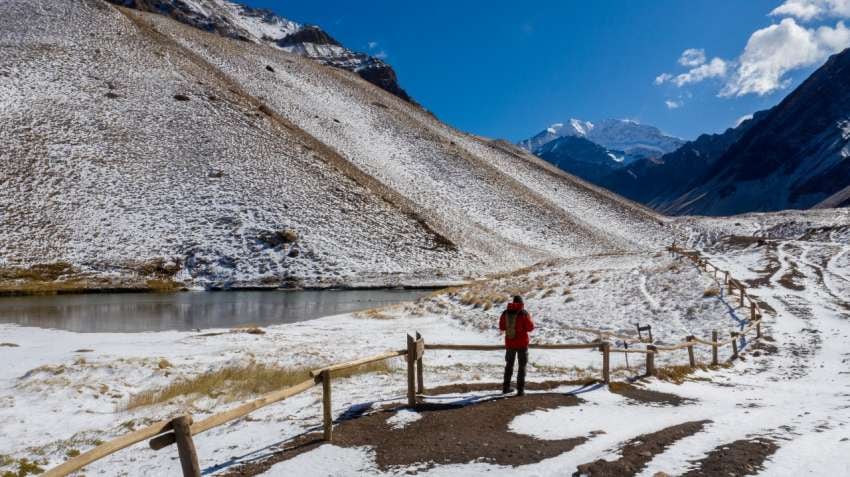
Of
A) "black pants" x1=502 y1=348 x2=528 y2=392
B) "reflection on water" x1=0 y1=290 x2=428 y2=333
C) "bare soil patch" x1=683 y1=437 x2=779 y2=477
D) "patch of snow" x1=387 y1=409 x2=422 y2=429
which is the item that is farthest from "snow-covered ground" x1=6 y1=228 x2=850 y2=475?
"reflection on water" x1=0 y1=290 x2=428 y2=333

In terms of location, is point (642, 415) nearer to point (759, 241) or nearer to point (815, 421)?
point (815, 421)

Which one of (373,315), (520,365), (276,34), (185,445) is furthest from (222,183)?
(276,34)

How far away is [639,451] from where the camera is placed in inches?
291

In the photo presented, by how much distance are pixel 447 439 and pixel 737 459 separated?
13.4 ft

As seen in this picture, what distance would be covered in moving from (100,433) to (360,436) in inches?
228

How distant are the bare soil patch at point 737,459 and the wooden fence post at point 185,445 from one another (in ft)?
19.8

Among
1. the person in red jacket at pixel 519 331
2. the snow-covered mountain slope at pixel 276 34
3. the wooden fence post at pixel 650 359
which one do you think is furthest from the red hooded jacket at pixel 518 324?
the snow-covered mountain slope at pixel 276 34

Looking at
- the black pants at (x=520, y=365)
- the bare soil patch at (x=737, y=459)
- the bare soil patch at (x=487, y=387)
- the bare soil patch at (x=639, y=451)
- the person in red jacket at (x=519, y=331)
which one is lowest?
the bare soil patch at (x=487, y=387)

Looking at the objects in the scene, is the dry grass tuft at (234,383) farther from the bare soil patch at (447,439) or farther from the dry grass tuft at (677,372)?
the dry grass tuft at (677,372)

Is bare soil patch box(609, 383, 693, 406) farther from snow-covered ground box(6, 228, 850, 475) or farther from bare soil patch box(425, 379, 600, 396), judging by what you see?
bare soil patch box(425, 379, 600, 396)

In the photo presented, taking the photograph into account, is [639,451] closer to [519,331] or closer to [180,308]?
[519,331]

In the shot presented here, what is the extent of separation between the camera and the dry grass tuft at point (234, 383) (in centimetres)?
1251

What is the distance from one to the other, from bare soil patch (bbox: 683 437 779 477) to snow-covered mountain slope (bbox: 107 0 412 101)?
137002 millimetres

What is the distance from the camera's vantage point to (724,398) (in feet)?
37.9
